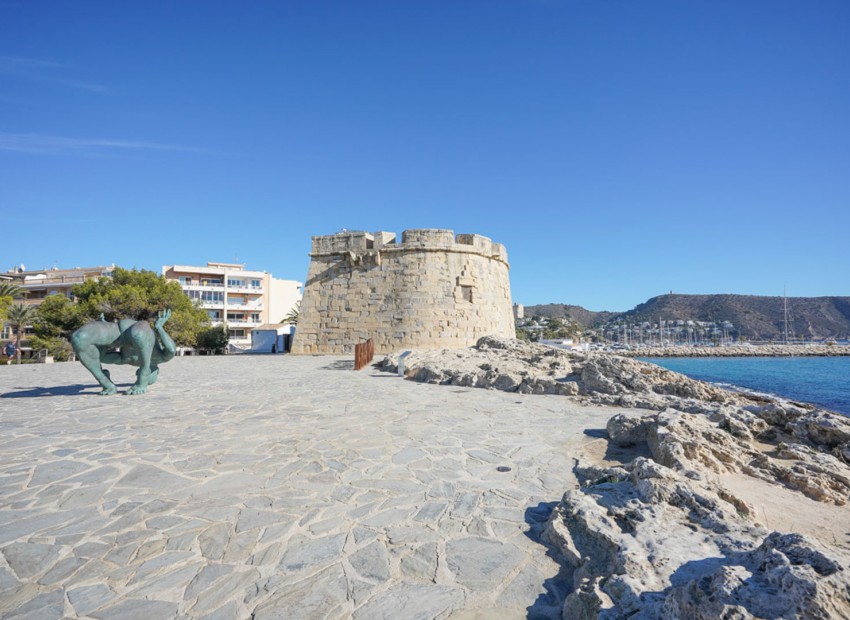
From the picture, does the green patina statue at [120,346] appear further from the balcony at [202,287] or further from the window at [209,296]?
the window at [209,296]

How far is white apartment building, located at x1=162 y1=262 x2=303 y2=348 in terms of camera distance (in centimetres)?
4491

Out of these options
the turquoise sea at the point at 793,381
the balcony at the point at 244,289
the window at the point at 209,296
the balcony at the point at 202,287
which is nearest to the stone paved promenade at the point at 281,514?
the turquoise sea at the point at 793,381

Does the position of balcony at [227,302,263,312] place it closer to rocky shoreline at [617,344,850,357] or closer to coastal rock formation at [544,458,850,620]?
coastal rock formation at [544,458,850,620]

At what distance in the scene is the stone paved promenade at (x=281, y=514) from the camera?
2.07 m

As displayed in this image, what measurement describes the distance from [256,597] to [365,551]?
2.10ft

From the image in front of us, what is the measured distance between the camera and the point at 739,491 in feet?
10.8

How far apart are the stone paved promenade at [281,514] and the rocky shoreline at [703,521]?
0.30m

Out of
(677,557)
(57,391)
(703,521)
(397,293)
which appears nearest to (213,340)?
(397,293)

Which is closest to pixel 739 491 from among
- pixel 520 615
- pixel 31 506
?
pixel 520 615

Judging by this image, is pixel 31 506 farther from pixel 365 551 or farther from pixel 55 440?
pixel 365 551

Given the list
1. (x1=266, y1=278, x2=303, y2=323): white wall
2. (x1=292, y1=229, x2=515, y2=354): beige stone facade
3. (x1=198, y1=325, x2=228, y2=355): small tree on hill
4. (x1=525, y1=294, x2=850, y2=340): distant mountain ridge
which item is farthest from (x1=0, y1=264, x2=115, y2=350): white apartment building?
(x1=525, y1=294, x2=850, y2=340): distant mountain ridge

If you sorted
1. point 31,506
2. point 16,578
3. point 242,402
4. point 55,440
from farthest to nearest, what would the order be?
point 242,402
point 55,440
point 31,506
point 16,578

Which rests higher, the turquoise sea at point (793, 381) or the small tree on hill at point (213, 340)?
the small tree on hill at point (213, 340)

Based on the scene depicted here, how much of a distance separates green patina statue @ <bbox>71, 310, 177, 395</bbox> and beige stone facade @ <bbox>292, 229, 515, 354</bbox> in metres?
11.1
